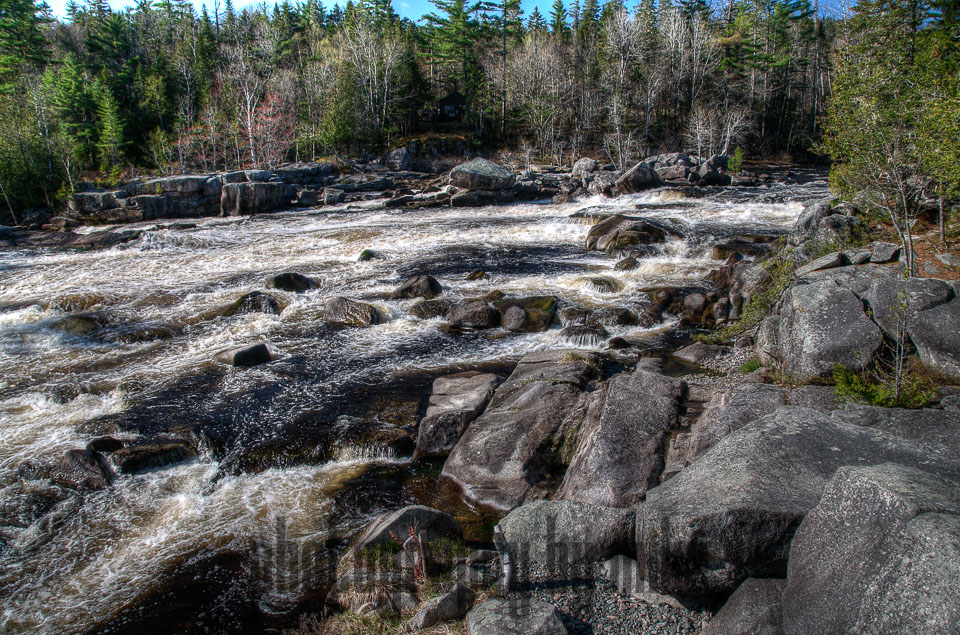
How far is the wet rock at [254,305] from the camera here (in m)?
15.6

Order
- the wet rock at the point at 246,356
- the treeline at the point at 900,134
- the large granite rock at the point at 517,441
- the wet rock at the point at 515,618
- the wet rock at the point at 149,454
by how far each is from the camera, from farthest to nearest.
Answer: the wet rock at the point at 246,356
the treeline at the point at 900,134
the wet rock at the point at 149,454
the large granite rock at the point at 517,441
the wet rock at the point at 515,618

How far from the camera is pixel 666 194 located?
30438 millimetres

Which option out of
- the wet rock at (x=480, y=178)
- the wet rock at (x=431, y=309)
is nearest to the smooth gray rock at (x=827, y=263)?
the wet rock at (x=431, y=309)

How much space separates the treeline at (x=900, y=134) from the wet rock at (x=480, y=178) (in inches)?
871

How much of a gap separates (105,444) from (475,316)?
858 centimetres

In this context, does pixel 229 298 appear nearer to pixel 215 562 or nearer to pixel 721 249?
pixel 215 562

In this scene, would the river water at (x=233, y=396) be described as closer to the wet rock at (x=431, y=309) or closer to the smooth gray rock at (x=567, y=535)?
the wet rock at (x=431, y=309)

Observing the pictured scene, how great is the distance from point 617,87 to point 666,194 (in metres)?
24.1

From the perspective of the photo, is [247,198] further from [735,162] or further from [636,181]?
[735,162]

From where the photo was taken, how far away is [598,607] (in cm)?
456

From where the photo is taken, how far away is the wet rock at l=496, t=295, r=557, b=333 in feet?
46.3

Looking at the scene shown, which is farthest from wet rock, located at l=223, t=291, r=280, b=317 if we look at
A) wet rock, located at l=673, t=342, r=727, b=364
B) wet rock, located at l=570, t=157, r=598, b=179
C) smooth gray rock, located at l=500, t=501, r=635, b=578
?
wet rock, located at l=570, t=157, r=598, b=179

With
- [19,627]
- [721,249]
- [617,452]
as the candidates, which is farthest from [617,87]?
[19,627]

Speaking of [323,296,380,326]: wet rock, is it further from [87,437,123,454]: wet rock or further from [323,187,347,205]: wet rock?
[323,187,347,205]: wet rock
